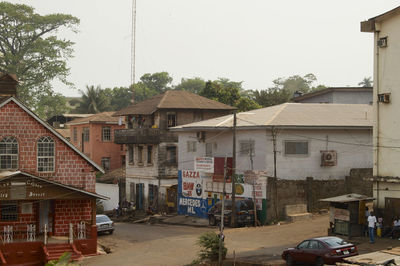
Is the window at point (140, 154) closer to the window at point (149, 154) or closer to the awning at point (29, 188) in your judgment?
the window at point (149, 154)

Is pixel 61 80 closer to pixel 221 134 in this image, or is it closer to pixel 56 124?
pixel 56 124

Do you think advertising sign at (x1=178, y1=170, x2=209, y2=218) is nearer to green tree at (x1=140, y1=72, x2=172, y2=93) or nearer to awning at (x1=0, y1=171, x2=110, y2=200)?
awning at (x1=0, y1=171, x2=110, y2=200)

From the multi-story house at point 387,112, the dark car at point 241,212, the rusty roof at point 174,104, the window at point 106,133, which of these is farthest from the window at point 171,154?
the multi-story house at point 387,112

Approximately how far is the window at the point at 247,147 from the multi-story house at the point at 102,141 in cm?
2759

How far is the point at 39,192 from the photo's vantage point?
32.5 metres

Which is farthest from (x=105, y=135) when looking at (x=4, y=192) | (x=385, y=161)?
(x=385, y=161)

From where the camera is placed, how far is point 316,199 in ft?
136

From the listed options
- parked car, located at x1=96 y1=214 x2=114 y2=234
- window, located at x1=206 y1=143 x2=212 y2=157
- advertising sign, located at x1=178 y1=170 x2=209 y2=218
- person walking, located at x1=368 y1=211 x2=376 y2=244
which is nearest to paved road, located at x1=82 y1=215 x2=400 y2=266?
person walking, located at x1=368 y1=211 x2=376 y2=244

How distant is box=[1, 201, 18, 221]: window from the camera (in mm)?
33844

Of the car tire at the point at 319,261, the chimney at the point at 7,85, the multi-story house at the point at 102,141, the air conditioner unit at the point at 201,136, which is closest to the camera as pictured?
the car tire at the point at 319,261

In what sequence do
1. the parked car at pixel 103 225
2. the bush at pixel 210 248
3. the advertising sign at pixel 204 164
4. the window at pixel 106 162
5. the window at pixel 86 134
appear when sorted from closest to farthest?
1. the bush at pixel 210 248
2. the parked car at pixel 103 225
3. the advertising sign at pixel 204 164
4. the window at pixel 106 162
5. the window at pixel 86 134

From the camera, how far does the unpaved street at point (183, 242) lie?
100ft

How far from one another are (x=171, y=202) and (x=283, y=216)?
50.6 ft

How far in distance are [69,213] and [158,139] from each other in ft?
69.6
